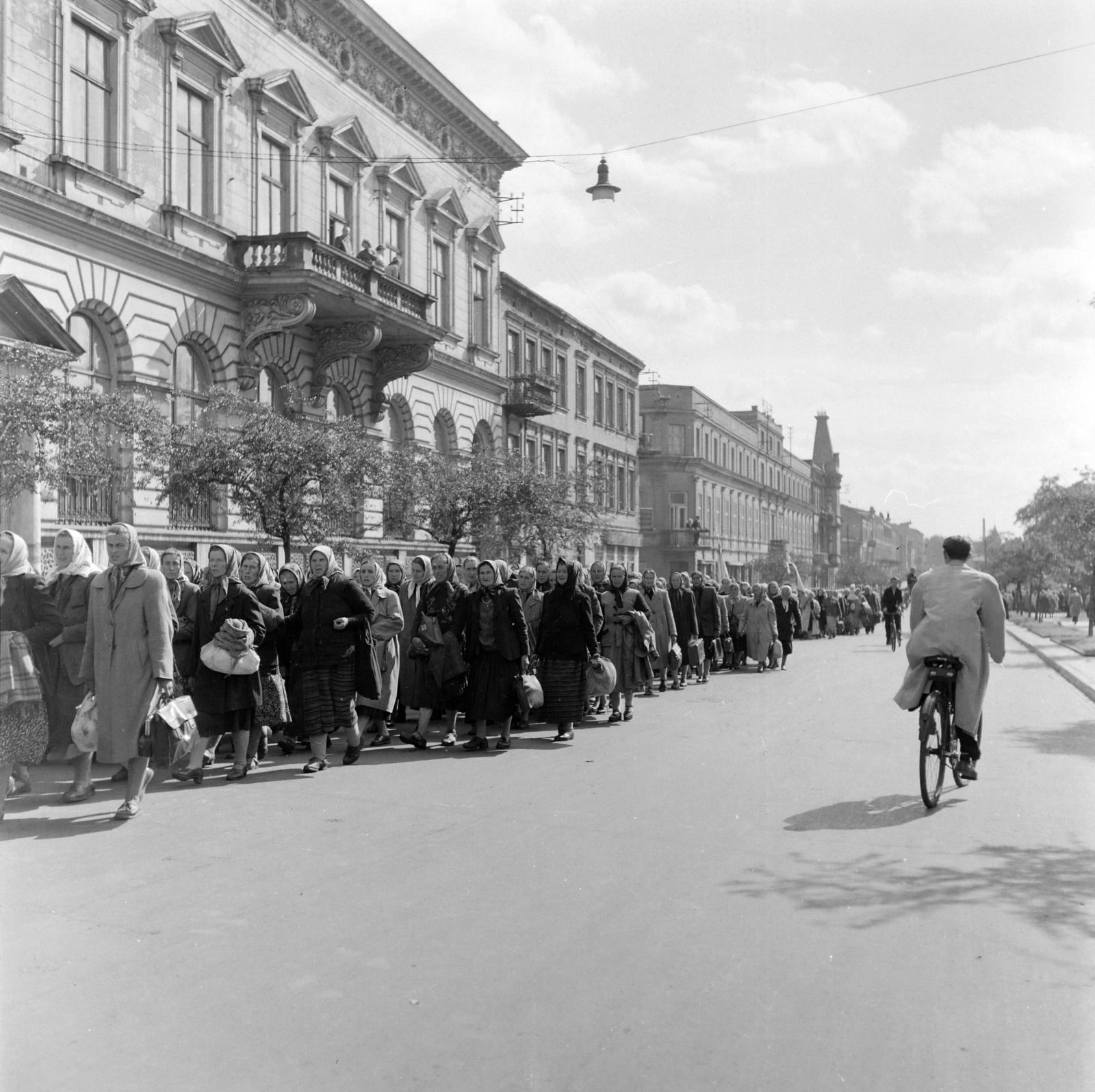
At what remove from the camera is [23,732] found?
23.7 ft

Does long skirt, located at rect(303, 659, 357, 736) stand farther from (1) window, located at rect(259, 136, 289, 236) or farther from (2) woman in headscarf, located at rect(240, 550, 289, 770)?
(1) window, located at rect(259, 136, 289, 236)

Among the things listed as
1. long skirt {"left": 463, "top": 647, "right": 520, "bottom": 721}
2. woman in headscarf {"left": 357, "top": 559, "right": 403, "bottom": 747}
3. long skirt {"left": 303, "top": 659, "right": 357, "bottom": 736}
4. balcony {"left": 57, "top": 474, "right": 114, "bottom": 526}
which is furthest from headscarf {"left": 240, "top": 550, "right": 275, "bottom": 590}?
balcony {"left": 57, "top": 474, "right": 114, "bottom": 526}

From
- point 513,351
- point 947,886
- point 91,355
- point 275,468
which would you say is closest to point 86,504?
point 91,355

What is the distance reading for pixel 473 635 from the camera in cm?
1091

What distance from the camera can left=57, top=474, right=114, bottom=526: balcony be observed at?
17925 mm

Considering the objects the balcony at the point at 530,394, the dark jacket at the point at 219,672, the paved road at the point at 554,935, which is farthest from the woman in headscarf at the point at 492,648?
the balcony at the point at 530,394

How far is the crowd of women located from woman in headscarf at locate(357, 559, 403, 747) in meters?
0.02

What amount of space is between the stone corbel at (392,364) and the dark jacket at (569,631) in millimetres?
16618

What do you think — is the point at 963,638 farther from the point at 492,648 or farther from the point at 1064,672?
the point at 1064,672

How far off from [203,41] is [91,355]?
666 cm

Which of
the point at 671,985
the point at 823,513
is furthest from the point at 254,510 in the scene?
the point at 823,513

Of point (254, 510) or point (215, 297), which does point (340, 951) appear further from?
point (215, 297)

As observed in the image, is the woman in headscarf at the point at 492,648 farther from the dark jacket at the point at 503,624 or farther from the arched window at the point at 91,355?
the arched window at the point at 91,355

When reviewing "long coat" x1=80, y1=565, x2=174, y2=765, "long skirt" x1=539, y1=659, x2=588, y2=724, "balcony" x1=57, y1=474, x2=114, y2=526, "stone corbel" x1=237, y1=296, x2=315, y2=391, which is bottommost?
"long skirt" x1=539, y1=659, x2=588, y2=724
